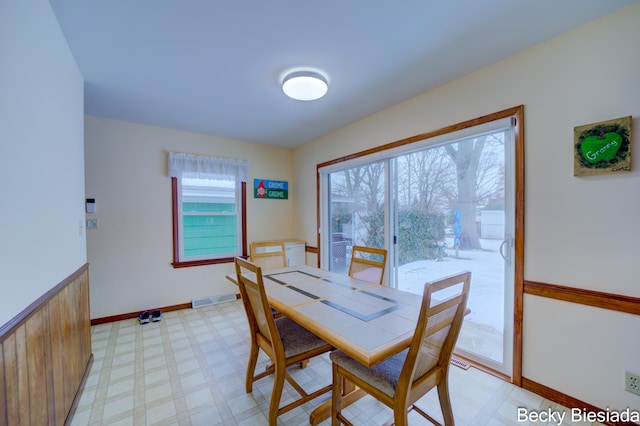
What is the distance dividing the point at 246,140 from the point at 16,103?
297 cm

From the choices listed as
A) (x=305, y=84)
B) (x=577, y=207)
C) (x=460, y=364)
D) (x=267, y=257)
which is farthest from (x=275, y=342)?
(x=577, y=207)

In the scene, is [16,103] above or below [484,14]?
below

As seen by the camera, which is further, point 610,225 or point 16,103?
point 610,225

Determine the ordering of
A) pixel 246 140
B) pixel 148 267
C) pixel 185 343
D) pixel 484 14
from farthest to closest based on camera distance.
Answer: pixel 246 140, pixel 148 267, pixel 185 343, pixel 484 14

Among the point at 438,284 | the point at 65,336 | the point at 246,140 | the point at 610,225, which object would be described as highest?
the point at 246,140

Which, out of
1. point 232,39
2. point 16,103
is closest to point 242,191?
point 232,39

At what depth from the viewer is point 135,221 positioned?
3.17m

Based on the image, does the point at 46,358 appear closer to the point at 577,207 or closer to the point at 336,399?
the point at 336,399

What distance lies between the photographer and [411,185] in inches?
105

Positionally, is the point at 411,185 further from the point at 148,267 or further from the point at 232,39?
the point at 148,267

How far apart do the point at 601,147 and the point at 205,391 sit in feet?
10.2

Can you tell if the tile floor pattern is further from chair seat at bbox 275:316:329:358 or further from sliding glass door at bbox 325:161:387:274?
sliding glass door at bbox 325:161:387:274

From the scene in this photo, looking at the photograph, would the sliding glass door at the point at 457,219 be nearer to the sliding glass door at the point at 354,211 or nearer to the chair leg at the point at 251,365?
the sliding glass door at the point at 354,211

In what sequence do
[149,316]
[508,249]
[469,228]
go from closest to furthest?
1. [508,249]
2. [469,228]
3. [149,316]
